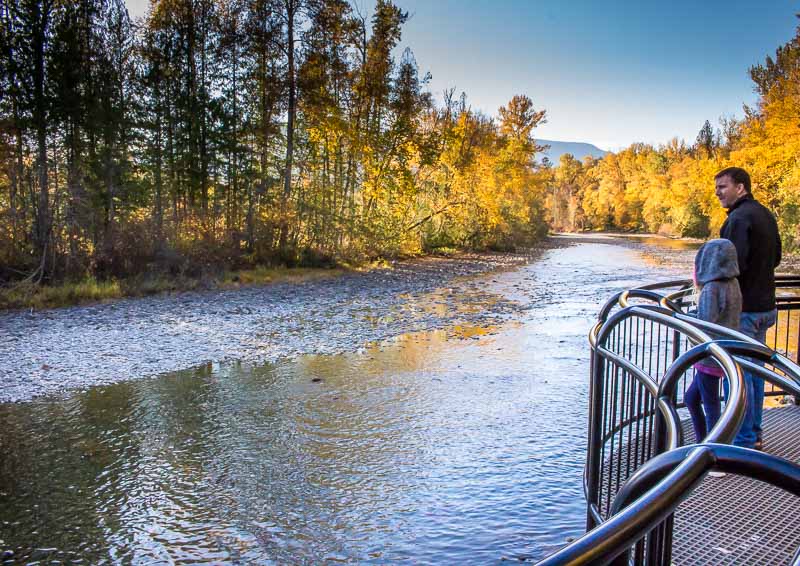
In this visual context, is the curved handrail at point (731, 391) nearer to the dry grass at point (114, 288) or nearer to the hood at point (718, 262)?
the hood at point (718, 262)

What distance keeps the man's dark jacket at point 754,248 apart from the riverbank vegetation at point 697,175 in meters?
34.7

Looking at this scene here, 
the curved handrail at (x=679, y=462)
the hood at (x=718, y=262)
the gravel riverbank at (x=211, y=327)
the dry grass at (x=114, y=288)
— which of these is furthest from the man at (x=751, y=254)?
the dry grass at (x=114, y=288)

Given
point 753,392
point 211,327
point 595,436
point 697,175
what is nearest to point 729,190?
point 753,392

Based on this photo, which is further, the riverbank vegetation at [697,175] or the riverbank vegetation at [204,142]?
the riverbank vegetation at [697,175]

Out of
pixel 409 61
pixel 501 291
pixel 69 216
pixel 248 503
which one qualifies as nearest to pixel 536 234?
pixel 409 61

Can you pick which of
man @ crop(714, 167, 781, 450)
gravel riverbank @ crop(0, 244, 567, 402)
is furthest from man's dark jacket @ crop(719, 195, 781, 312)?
gravel riverbank @ crop(0, 244, 567, 402)

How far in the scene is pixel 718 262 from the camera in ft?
15.8

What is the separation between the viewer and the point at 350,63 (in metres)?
32.1

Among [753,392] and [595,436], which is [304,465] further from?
[753,392]

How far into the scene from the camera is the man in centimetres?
492

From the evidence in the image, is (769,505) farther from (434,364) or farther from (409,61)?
(409,61)

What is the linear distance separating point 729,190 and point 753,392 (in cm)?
167

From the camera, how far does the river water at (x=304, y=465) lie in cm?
479

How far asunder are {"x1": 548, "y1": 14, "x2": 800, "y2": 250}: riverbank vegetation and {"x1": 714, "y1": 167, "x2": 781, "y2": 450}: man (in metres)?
34.7
